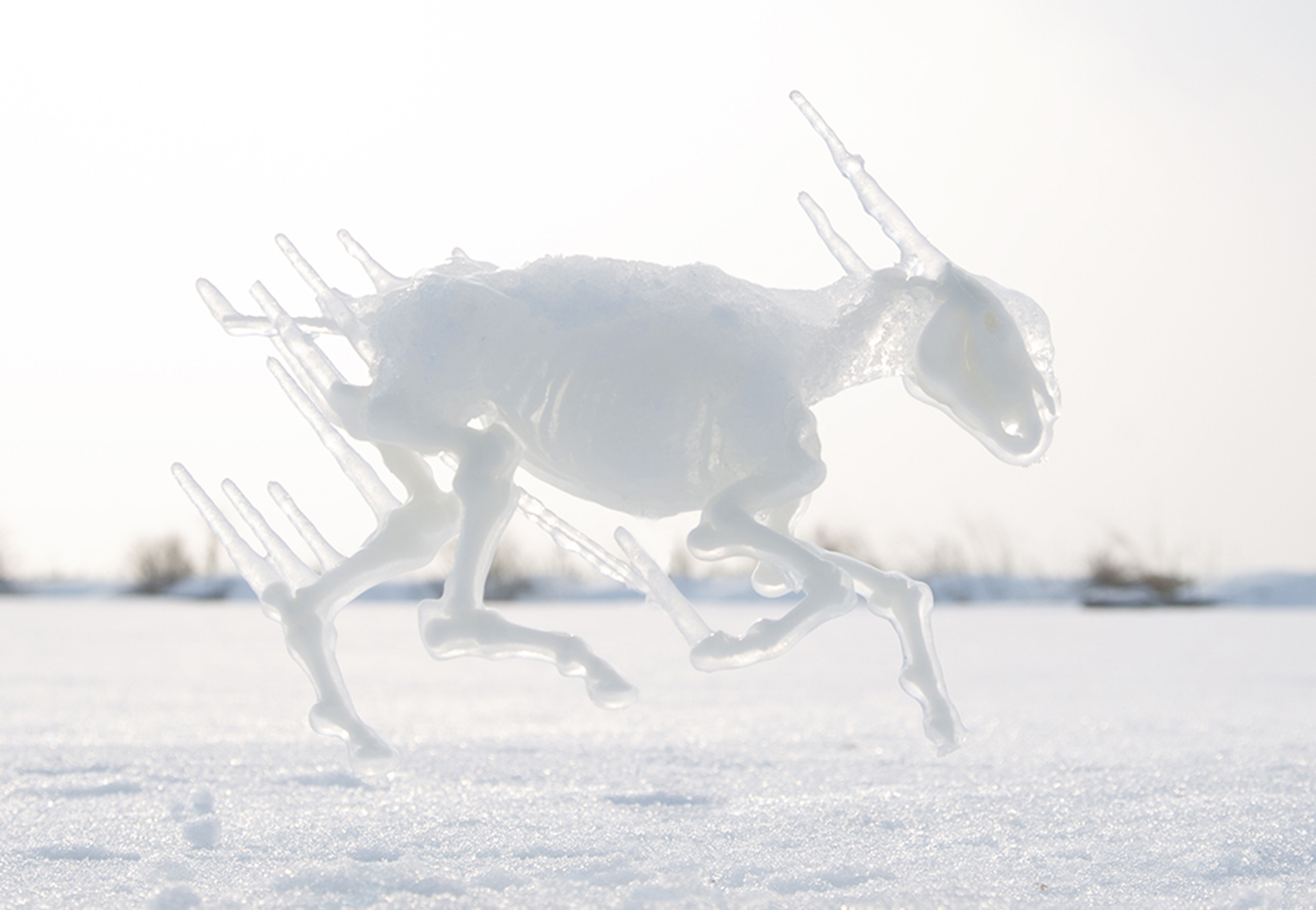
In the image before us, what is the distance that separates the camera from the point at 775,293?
2693 millimetres

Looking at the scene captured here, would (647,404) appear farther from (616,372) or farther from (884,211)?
(884,211)

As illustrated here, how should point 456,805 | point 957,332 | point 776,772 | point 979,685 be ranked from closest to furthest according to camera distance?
point 957,332
point 456,805
point 776,772
point 979,685

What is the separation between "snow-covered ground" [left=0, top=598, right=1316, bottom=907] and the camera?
2.46 m

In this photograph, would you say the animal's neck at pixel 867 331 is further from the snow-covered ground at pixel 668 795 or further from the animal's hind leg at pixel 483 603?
the snow-covered ground at pixel 668 795

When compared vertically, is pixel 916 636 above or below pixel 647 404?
below

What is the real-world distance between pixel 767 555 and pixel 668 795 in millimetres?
1343

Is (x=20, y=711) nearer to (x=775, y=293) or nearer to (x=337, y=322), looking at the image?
(x=337, y=322)

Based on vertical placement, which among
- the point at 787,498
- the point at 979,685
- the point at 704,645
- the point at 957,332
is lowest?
the point at 979,685

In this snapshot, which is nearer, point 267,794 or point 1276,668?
point 267,794

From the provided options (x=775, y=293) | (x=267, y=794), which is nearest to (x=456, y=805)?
Result: (x=267, y=794)

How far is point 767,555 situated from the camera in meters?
2.44

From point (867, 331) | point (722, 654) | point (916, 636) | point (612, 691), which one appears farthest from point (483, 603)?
point (867, 331)

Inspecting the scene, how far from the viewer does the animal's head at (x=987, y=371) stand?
2.62m

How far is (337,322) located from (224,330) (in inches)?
11.3
